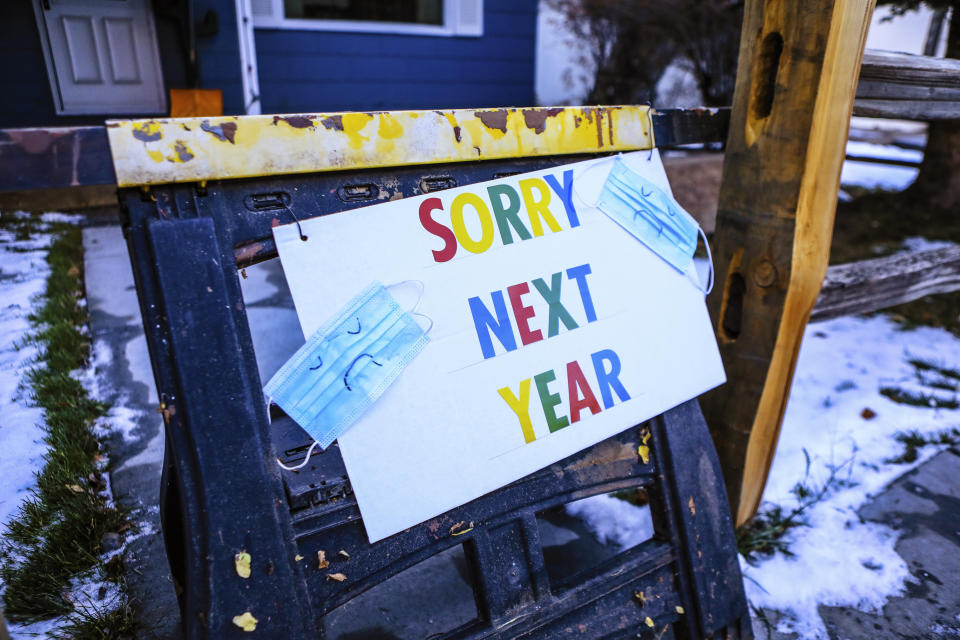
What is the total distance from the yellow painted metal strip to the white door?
555 centimetres

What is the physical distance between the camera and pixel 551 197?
49.7 inches

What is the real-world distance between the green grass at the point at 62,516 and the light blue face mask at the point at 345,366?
3.15 feet

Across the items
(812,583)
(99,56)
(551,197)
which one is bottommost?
(812,583)

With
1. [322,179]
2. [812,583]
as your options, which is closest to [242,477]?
[322,179]

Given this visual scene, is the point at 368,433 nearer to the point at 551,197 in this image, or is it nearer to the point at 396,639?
the point at 551,197

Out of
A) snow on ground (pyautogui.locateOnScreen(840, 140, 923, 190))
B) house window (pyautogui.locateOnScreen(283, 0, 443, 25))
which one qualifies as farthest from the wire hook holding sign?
snow on ground (pyautogui.locateOnScreen(840, 140, 923, 190))

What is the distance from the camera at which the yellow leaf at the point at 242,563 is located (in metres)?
0.95

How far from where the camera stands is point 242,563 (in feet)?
3.14

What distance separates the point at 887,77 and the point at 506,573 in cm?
184

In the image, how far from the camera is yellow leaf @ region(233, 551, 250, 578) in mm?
952

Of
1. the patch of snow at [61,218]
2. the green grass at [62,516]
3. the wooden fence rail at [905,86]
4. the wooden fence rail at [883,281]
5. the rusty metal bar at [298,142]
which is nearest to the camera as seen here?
the rusty metal bar at [298,142]

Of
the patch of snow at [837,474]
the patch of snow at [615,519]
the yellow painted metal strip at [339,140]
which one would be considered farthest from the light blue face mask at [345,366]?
the patch of snow at [837,474]

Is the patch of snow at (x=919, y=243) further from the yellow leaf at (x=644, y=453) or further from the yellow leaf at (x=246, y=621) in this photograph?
the yellow leaf at (x=246, y=621)

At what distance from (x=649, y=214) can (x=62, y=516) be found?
1924 millimetres
